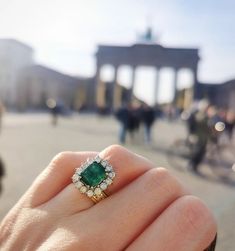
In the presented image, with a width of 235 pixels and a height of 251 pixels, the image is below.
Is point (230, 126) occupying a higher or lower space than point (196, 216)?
lower

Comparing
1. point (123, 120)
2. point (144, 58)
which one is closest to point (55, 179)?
point (123, 120)

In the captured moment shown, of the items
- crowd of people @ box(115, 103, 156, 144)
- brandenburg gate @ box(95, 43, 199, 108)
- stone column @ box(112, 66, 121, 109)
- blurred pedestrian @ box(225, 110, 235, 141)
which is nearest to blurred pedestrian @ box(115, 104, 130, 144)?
crowd of people @ box(115, 103, 156, 144)

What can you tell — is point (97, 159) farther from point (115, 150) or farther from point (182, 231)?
point (182, 231)

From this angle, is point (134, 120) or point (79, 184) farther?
point (134, 120)

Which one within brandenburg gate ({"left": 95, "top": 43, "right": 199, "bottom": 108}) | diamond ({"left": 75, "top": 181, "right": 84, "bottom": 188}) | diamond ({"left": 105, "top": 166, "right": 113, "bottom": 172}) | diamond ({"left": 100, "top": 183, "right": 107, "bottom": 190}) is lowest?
diamond ({"left": 75, "top": 181, "right": 84, "bottom": 188})

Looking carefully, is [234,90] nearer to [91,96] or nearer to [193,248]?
[91,96]

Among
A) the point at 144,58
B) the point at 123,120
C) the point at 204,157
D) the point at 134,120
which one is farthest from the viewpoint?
the point at 144,58

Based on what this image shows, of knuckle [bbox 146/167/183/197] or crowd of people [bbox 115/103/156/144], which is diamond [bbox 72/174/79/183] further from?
crowd of people [bbox 115/103/156/144]
